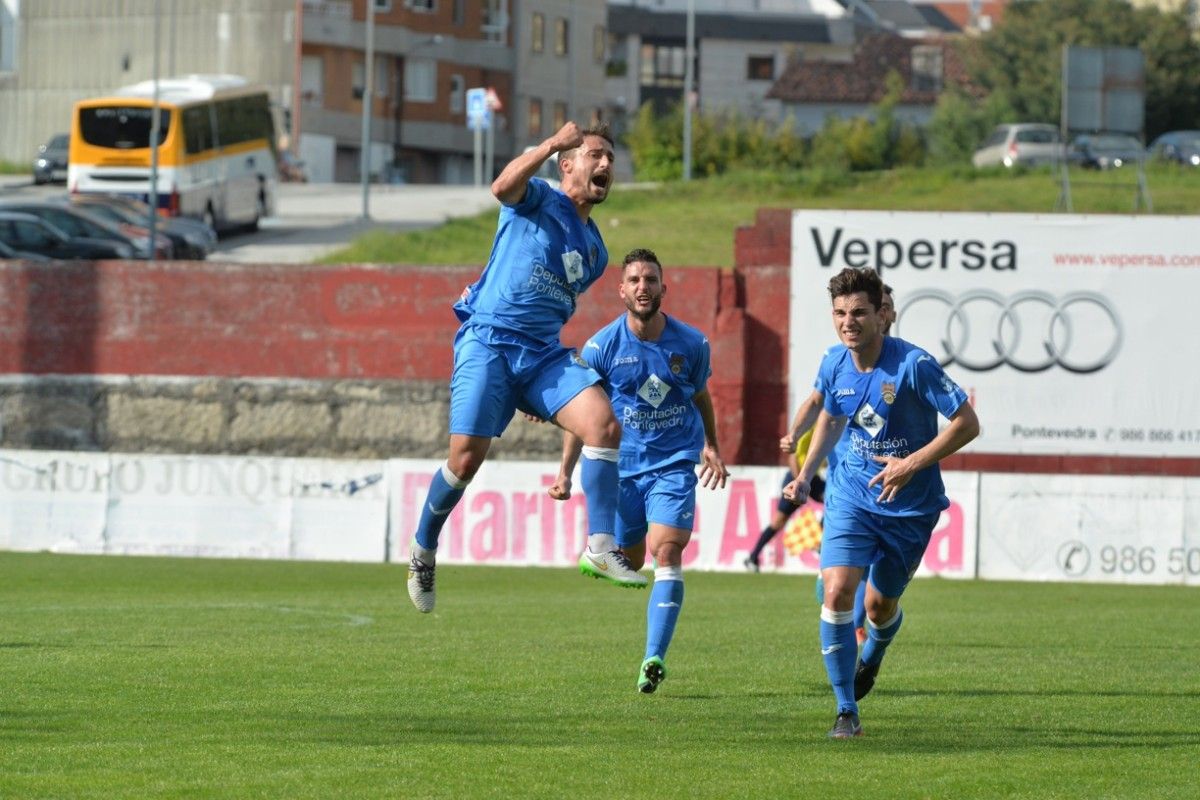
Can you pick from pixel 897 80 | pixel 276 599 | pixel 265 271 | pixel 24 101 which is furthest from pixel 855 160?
pixel 276 599

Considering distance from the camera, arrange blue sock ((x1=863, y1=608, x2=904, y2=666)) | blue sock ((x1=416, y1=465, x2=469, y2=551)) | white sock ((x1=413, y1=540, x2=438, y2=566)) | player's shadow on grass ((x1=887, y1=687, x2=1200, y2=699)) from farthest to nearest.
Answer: player's shadow on grass ((x1=887, y1=687, x2=1200, y2=699)) → white sock ((x1=413, y1=540, x2=438, y2=566)) → blue sock ((x1=416, y1=465, x2=469, y2=551)) → blue sock ((x1=863, y1=608, x2=904, y2=666))

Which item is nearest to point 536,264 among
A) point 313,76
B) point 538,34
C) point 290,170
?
point 290,170

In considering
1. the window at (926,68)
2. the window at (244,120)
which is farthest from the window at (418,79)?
the window at (244,120)

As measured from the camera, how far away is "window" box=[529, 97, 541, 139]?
86.5 meters

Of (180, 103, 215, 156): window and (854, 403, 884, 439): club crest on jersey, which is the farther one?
(180, 103, 215, 156): window

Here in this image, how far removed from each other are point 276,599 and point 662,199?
29958mm

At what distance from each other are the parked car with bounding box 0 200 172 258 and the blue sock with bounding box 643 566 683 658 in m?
26.2

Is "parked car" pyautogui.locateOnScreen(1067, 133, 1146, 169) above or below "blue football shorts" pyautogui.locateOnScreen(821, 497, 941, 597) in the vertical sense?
above

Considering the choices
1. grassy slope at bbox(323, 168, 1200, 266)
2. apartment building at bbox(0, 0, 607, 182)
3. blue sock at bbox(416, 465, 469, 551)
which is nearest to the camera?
blue sock at bbox(416, 465, 469, 551)

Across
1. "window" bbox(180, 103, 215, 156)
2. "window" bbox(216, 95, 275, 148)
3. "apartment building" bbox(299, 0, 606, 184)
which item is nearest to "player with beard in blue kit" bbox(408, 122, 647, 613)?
"window" bbox(180, 103, 215, 156)

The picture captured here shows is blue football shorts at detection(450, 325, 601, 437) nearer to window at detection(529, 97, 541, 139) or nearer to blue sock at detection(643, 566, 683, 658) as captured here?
blue sock at detection(643, 566, 683, 658)

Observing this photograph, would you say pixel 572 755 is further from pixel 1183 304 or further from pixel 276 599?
pixel 1183 304

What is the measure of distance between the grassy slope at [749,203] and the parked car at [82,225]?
12.5 ft

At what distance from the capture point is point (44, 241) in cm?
3425
